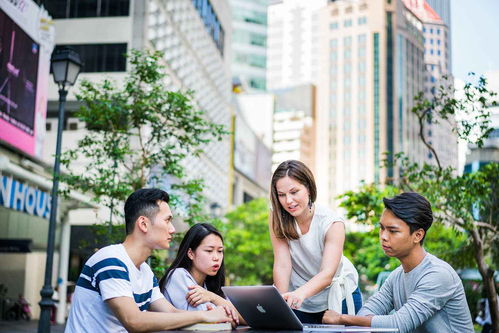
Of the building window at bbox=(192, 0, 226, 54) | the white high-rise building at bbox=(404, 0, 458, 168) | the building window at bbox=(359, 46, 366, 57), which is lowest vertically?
the white high-rise building at bbox=(404, 0, 458, 168)

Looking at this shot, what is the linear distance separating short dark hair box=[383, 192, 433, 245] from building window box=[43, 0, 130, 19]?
3054cm

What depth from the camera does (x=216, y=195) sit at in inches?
2000

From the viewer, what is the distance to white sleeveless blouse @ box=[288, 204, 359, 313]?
13.7 ft

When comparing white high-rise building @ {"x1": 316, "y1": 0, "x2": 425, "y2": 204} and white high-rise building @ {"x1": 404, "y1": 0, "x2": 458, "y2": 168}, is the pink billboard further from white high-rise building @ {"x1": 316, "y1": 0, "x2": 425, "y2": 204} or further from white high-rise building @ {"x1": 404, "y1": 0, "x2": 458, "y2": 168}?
white high-rise building @ {"x1": 316, "y1": 0, "x2": 425, "y2": 204}

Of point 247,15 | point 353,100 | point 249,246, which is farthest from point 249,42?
point 249,246

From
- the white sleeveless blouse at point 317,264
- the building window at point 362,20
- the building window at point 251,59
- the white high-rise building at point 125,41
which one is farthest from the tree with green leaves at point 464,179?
the building window at point 362,20

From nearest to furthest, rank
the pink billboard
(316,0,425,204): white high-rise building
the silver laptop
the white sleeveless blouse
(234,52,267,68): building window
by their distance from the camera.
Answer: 1. the silver laptop
2. the white sleeveless blouse
3. the pink billboard
4. (234,52,267,68): building window
5. (316,0,425,204): white high-rise building

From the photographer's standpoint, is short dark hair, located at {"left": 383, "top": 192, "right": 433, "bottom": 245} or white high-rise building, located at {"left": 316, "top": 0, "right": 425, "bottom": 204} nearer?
short dark hair, located at {"left": 383, "top": 192, "right": 433, "bottom": 245}

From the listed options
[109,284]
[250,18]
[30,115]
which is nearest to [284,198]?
[109,284]

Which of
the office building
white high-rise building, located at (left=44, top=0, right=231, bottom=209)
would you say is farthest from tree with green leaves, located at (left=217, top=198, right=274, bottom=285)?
the office building

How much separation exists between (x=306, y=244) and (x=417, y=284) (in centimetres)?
90

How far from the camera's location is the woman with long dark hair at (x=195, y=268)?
14.0 feet

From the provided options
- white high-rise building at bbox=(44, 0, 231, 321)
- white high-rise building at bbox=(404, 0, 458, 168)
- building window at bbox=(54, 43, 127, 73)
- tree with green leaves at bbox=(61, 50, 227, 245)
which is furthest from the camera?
building window at bbox=(54, 43, 127, 73)

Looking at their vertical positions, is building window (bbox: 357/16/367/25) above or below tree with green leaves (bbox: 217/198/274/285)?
above
